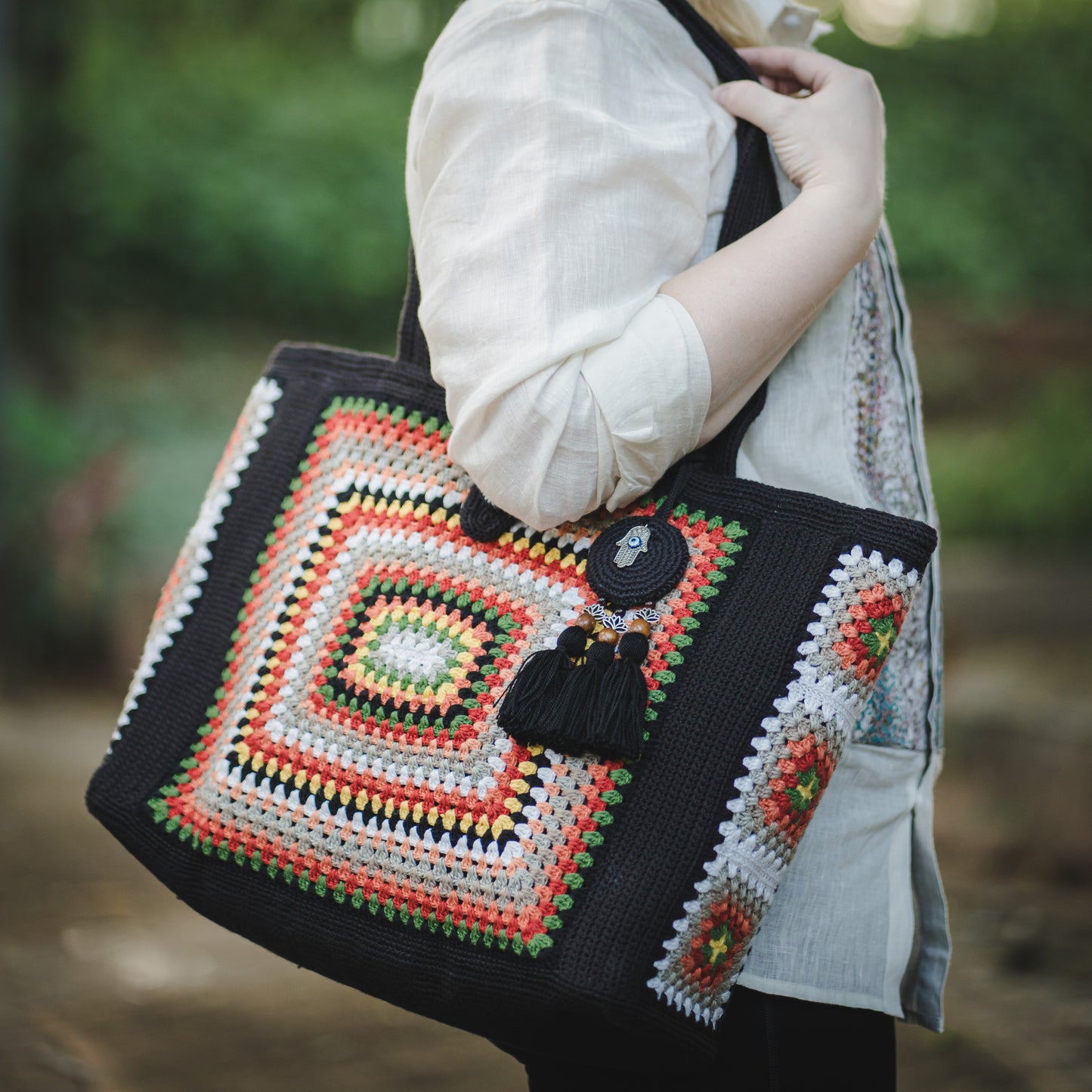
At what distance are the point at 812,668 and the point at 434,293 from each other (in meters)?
0.46

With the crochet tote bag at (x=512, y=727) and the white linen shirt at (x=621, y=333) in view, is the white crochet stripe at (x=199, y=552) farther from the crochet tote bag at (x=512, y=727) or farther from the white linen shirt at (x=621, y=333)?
the white linen shirt at (x=621, y=333)

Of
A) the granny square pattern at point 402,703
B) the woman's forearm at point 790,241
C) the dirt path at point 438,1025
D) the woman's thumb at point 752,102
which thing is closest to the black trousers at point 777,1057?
the granny square pattern at point 402,703

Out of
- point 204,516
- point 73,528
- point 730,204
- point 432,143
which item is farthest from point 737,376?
point 73,528

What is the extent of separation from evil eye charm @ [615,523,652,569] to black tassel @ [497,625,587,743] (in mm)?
71

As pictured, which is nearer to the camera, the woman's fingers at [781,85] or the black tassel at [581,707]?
the black tassel at [581,707]

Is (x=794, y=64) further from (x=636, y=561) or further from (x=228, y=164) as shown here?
(x=228, y=164)

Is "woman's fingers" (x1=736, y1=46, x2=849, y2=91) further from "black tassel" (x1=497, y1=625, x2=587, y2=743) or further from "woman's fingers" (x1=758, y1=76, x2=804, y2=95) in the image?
"black tassel" (x1=497, y1=625, x2=587, y2=743)

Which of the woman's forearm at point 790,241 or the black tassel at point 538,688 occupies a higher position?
the woman's forearm at point 790,241

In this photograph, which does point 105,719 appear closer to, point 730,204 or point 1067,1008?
point 1067,1008

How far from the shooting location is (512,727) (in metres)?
1.02

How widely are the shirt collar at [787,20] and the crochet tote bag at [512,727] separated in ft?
0.62

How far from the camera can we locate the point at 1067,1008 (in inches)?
114

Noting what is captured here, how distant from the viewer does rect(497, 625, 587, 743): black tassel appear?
101cm

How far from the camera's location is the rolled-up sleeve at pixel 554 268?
98 cm
